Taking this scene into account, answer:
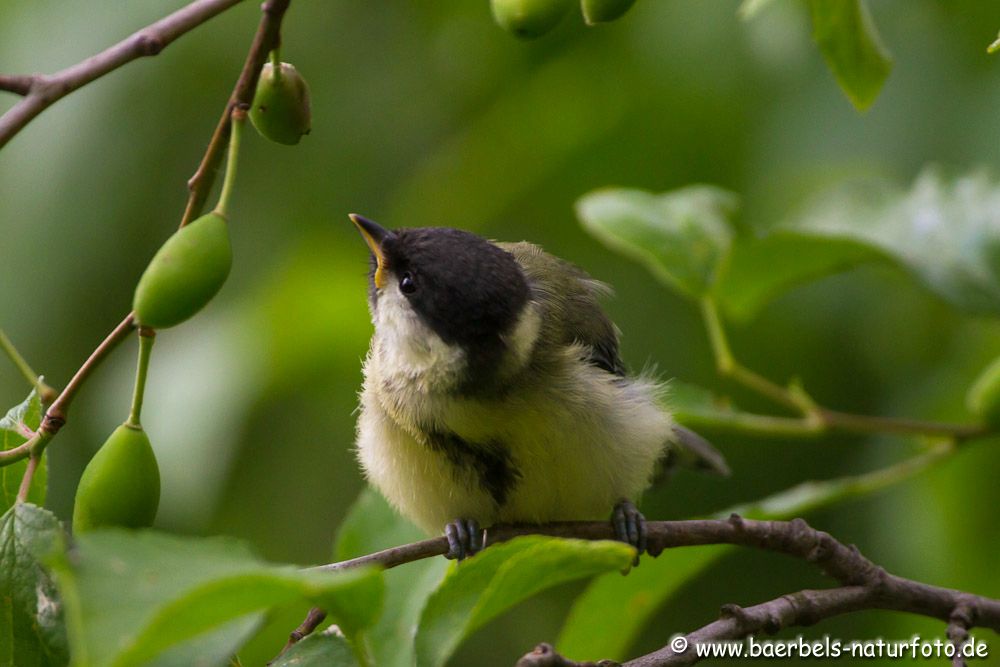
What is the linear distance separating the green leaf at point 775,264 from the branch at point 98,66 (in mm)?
1464

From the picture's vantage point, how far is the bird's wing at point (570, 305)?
9.96 ft

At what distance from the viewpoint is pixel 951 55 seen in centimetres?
335

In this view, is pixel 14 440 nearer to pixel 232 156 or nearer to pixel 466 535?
pixel 232 156

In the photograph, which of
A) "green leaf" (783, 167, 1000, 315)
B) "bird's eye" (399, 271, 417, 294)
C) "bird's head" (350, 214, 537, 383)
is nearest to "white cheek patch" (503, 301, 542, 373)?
"bird's head" (350, 214, 537, 383)

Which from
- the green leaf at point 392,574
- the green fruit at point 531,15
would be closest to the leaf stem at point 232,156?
the green fruit at point 531,15

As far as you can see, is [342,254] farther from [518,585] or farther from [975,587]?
[518,585]

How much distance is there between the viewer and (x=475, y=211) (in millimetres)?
3926

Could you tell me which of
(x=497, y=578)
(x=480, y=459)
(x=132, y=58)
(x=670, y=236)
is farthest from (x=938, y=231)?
(x=132, y=58)

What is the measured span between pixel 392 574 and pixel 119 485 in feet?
3.28

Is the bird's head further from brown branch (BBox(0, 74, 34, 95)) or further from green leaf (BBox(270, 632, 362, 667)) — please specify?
brown branch (BBox(0, 74, 34, 95))

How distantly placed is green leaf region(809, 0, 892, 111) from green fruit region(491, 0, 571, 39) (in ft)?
1.27

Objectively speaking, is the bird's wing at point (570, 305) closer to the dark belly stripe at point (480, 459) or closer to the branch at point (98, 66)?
the dark belly stripe at point (480, 459)

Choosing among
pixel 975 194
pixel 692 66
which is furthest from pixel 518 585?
pixel 692 66

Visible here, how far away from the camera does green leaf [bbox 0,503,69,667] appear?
1564mm
